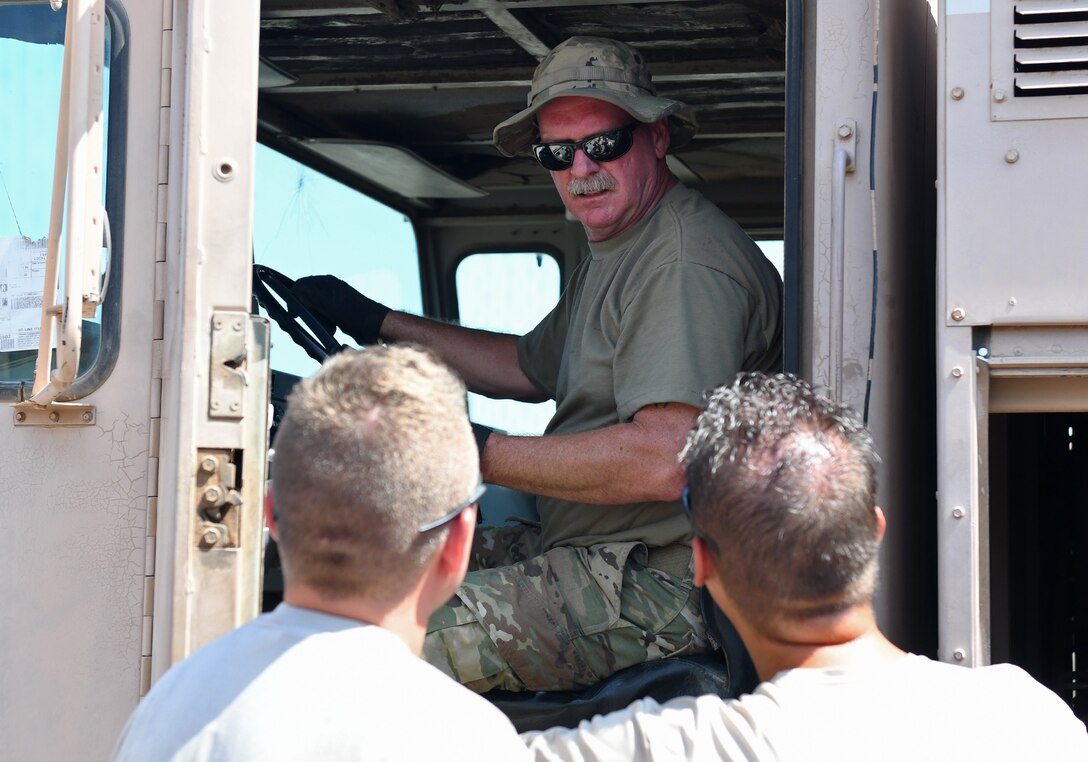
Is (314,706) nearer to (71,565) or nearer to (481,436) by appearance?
(71,565)

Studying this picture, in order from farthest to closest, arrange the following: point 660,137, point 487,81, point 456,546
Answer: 1. point 487,81
2. point 660,137
3. point 456,546

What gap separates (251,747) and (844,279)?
1101mm

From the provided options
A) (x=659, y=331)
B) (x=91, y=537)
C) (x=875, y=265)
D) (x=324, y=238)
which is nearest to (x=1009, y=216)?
(x=875, y=265)

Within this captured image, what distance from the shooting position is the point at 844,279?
1858mm

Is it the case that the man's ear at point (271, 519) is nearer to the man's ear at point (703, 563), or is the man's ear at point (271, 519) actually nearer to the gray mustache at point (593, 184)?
the man's ear at point (703, 563)

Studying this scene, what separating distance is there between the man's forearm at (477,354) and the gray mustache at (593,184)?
1.77ft

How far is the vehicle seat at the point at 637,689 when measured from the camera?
211 centimetres

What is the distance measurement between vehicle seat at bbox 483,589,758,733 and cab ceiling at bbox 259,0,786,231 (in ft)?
4.34

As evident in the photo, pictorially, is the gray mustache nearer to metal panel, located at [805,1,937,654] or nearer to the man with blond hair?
metal panel, located at [805,1,937,654]

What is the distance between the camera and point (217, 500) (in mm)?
1727

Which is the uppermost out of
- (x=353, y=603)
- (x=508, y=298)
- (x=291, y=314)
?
(x=508, y=298)

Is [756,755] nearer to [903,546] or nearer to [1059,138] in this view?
[903,546]

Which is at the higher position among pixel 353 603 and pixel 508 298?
pixel 508 298

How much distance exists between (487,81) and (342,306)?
67cm
